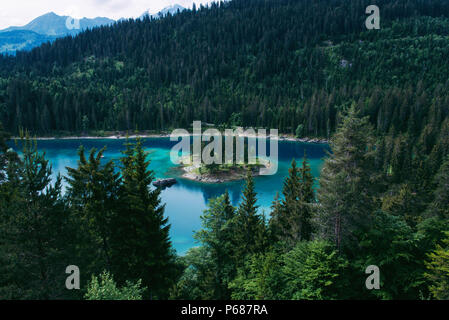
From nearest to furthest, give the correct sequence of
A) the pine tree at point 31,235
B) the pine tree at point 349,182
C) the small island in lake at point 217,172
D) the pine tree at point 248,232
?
the pine tree at point 31,235
the pine tree at point 349,182
the pine tree at point 248,232
the small island in lake at point 217,172

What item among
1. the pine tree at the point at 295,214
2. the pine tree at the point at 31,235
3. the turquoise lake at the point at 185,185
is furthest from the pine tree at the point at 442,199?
the pine tree at the point at 31,235

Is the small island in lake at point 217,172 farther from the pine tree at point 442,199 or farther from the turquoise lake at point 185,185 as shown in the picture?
the pine tree at point 442,199

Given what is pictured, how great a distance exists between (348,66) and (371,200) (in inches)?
8049

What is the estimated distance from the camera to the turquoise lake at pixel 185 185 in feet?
158

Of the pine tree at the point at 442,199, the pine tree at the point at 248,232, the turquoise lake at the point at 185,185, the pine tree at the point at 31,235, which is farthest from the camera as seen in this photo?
the turquoise lake at the point at 185,185

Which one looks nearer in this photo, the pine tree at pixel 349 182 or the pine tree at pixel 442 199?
the pine tree at pixel 349 182

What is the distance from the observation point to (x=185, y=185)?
2697 inches

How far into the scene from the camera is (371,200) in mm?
17766

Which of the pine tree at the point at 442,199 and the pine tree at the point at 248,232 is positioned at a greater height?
the pine tree at the point at 442,199
